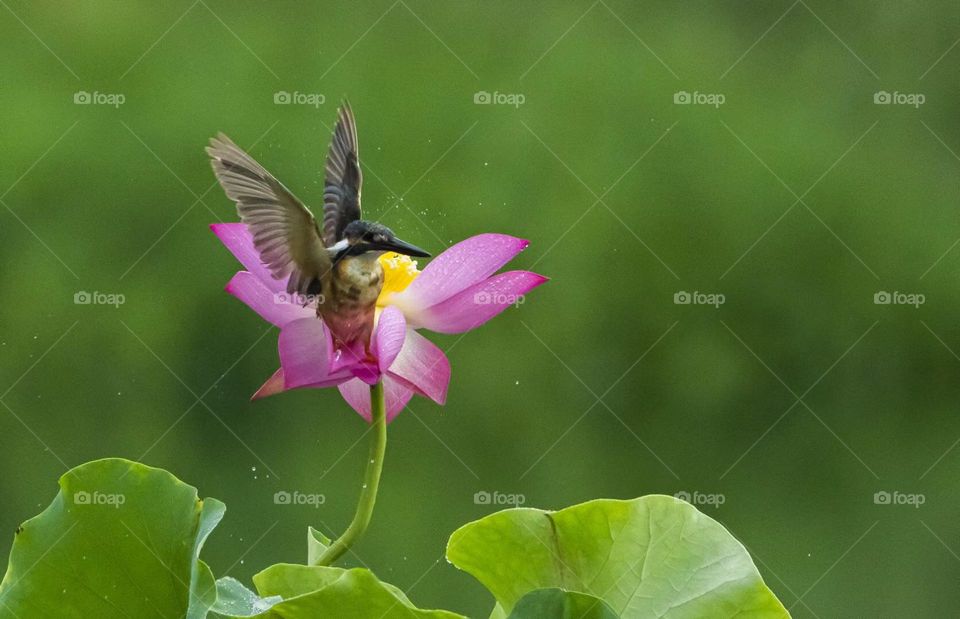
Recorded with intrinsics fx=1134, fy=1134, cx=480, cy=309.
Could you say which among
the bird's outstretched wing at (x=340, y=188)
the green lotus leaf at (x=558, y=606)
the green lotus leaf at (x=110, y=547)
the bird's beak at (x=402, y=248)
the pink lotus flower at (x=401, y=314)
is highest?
the bird's outstretched wing at (x=340, y=188)

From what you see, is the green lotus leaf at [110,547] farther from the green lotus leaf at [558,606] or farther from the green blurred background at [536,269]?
the green blurred background at [536,269]

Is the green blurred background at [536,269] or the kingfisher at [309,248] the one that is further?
the green blurred background at [536,269]

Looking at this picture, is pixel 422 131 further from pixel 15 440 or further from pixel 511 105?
pixel 15 440

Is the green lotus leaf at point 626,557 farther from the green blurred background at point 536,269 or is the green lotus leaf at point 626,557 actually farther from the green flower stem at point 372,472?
the green blurred background at point 536,269

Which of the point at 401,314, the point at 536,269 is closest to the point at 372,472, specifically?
the point at 401,314

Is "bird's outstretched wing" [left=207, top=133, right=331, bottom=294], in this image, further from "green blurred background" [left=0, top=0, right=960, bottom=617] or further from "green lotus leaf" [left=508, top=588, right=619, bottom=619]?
"green blurred background" [left=0, top=0, right=960, bottom=617]

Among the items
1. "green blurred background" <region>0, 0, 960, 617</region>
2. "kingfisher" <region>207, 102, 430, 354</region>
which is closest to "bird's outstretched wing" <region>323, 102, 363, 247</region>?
"kingfisher" <region>207, 102, 430, 354</region>

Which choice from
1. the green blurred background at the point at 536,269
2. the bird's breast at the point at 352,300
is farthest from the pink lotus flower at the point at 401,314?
the green blurred background at the point at 536,269

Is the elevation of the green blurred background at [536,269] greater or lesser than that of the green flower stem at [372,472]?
greater

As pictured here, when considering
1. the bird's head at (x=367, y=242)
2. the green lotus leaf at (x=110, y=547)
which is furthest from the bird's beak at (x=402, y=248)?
the green lotus leaf at (x=110, y=547)
